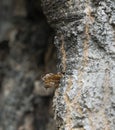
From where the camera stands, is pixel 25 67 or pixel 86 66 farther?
pixel 25 67

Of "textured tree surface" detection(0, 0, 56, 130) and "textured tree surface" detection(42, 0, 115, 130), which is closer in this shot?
"textured tree surface" detection(42, 0, 115, 130)

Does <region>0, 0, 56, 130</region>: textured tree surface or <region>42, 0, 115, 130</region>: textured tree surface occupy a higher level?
<region>42, 0, 115, 130</region>: textured tree surface

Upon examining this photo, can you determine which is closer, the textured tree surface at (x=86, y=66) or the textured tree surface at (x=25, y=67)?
the textured tree surface at (x=86, y=66)

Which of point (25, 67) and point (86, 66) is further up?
point (86, 66)

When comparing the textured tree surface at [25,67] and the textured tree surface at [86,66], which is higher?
the textured tree surface at [86,66]
